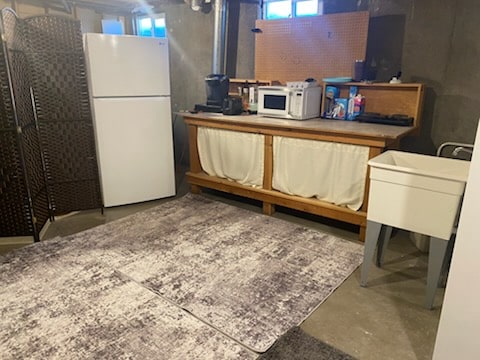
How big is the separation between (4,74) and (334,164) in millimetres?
2675

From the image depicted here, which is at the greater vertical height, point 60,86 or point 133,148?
point 60,86

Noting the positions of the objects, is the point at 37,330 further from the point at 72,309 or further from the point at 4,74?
the point at 4,74

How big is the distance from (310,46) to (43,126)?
2.71 meters

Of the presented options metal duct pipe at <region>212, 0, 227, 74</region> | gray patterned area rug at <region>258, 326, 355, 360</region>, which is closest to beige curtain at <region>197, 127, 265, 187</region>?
metal duct pipe at <region>212, 0, 227, 74</region>

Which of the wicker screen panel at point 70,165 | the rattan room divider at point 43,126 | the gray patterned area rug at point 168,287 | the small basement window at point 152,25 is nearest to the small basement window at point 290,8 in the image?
the small basement window at point 152,25

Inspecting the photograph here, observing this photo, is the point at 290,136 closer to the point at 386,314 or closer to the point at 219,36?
the point at 386,314

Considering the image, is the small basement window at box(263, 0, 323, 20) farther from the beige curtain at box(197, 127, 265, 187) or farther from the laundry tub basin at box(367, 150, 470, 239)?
the laundry tub basin at box(367, 150, 470, 239)

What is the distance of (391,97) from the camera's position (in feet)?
10.3

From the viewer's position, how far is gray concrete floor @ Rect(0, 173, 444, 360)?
1771 mm

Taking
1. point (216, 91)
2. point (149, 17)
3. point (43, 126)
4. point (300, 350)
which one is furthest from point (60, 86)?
point (300, 350)

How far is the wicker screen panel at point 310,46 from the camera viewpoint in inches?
127

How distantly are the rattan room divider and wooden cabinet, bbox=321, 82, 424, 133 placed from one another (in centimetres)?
241

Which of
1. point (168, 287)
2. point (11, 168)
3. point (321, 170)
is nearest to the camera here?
point (168, 287)

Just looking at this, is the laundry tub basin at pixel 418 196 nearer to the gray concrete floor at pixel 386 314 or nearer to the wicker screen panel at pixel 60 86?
the gray concrete floor at pixel 386 314
